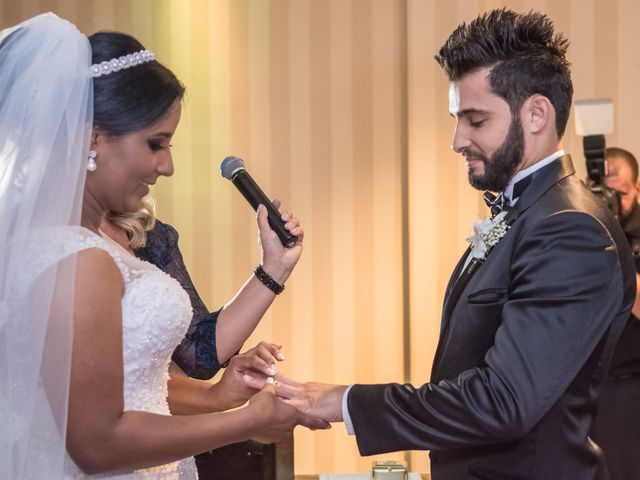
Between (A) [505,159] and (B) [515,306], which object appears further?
(A) [505,159]

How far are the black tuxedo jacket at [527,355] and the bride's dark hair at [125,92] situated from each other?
0.77 meters

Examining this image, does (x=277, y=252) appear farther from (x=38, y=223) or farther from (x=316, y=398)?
(x=38, y=223)

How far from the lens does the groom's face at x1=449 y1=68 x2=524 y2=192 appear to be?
2217 mm

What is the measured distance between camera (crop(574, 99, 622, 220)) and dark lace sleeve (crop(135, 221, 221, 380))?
1728 millimetres

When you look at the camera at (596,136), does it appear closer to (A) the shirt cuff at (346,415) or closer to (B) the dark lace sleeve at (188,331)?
(B) the dark lace sleeve at (188,331)

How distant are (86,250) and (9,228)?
172 millimetres

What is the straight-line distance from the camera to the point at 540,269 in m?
2.00

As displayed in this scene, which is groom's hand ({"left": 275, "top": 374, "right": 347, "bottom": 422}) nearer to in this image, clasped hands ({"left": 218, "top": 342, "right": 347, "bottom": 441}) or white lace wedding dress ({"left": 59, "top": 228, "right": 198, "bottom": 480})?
clasped hands ({"left": 218, "top": 342, "right": 347, "bottom": 441})

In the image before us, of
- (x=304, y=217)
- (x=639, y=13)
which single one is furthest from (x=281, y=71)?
(x=639, y=13)

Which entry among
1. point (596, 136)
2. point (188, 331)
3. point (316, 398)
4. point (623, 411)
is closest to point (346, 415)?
point (316, 398)

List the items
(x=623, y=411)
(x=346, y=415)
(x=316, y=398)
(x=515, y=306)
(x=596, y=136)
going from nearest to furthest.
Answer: (x=515, y=306) < (x=346, y=415) < (x=316, y=398) < (x=596, y=136) < (x=623, y=411)

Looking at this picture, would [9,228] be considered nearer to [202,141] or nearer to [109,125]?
[109,125]

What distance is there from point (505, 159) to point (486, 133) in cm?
7

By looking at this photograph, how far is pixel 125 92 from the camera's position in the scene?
212 cm
